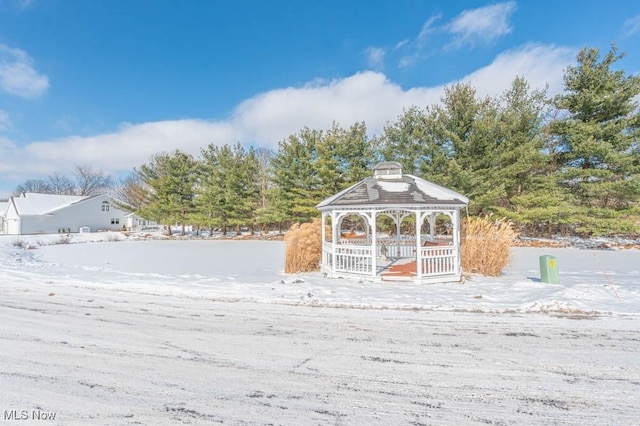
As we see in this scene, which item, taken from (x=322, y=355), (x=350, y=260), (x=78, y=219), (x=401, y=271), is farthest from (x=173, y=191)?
(x=322, y=355)

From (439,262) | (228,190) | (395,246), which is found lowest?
(439,262)

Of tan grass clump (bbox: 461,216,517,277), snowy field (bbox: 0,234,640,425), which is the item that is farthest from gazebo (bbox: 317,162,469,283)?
snowy field (bbox: 0,234,640,425)

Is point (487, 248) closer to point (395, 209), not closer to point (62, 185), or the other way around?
point (395, 209)

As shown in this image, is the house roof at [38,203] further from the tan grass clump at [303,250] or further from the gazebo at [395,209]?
the gazebo at [395,209]

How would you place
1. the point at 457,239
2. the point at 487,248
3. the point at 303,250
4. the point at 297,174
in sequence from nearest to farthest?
the point at 457,239 → the point at 487,248 → the point at 303,250 → the point at 297,174

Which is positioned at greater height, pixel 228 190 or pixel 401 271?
pixel 228 190

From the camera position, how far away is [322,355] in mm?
4340

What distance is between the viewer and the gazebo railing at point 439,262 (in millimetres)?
9766

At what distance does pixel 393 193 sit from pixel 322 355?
6.88m

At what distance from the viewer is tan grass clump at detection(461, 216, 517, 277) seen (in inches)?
422

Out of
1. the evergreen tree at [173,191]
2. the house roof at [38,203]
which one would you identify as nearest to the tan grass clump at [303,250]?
the evergreen tree at [173,191]

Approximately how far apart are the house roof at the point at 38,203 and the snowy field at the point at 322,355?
3843 cm

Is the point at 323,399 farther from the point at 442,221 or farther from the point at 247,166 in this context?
the point at 247,166

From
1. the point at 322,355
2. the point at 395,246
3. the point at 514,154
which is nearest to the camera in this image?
the point at 322,355
